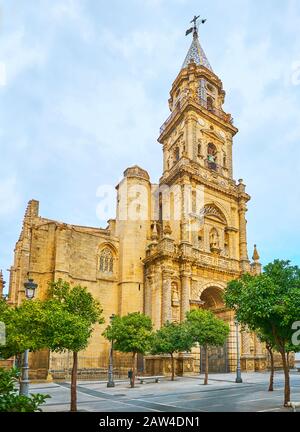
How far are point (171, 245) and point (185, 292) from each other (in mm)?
3829

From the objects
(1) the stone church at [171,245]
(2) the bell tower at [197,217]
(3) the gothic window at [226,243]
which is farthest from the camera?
(3) the gothic window at [226,243]

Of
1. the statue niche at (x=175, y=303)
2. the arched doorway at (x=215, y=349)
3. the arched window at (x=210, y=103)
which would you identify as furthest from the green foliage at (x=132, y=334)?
the arched window at (x=210, y=103)

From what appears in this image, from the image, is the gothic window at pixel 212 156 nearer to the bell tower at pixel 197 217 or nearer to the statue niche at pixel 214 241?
the bell tower at pixel 197 217

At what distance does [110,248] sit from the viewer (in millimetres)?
34188

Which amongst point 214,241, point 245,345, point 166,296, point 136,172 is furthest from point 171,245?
point 245,345

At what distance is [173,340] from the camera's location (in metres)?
24.1

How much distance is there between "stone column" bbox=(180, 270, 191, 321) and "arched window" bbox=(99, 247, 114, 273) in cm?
654

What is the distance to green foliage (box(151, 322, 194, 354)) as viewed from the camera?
931 inches

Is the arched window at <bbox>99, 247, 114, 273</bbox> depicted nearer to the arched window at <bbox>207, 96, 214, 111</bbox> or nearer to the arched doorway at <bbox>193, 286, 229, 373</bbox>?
the arched doorway at <bbox>193, 286, 229, 373</bbox>

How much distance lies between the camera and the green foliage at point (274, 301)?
1204cm

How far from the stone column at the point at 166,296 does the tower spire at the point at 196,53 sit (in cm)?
2474

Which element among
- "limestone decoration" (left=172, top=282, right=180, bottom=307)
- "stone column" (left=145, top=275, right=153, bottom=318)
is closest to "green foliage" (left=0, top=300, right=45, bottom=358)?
"limestone decoration" (left=172, top=282, right=180, bottom=307)
